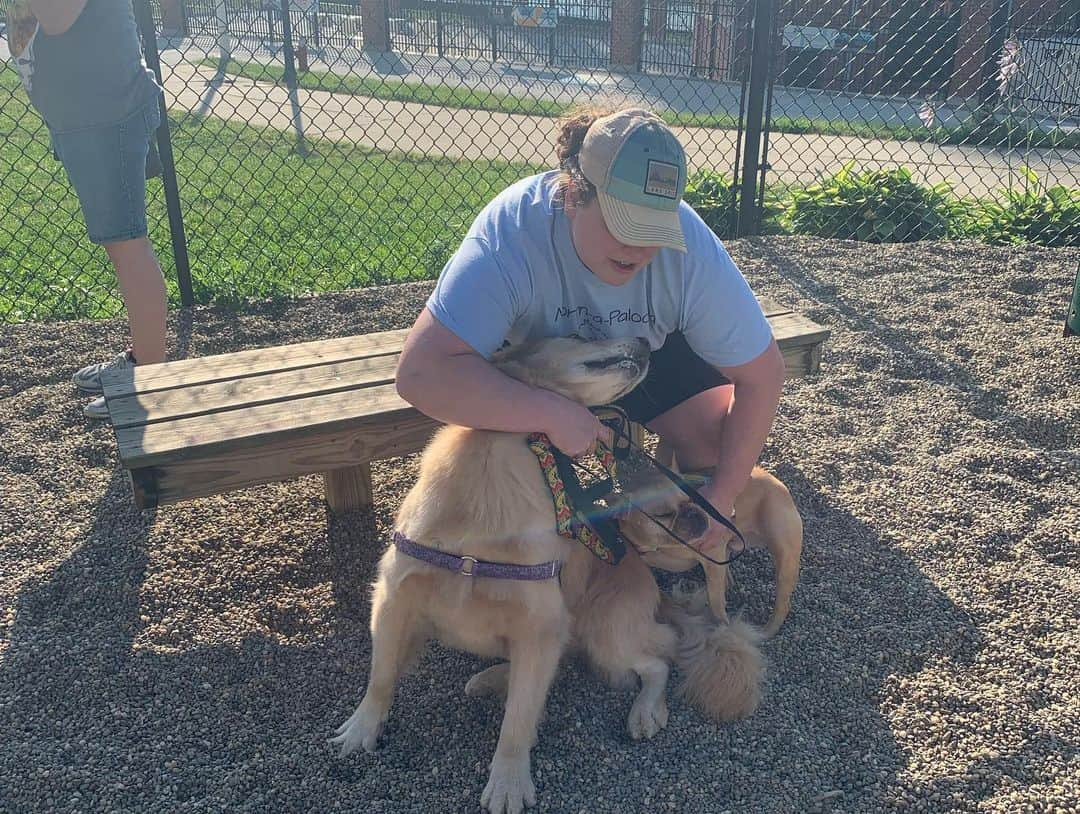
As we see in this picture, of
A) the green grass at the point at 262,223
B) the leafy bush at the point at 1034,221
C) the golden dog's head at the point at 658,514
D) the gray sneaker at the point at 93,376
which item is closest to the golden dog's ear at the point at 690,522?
the golden dog's head at the point at 658,514

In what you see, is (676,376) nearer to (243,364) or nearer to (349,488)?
(349,488)

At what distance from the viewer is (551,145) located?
31.6 feet

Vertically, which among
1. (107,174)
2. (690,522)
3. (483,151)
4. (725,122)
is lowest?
(725,122)

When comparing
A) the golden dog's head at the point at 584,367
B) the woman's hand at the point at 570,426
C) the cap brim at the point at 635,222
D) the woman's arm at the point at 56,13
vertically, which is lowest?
the woman's hand at the point at 570,426

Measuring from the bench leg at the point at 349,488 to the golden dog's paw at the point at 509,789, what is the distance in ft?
4.00

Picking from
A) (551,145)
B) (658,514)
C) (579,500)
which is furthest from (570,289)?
(551,145)

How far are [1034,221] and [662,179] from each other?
212 inches

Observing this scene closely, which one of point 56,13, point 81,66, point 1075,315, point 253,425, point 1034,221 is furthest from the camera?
point 1034,221

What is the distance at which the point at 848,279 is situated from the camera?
5574 mm

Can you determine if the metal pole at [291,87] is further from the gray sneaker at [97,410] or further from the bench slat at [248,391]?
the bench slat at [248,391]

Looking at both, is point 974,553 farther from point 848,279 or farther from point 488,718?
point 848,279

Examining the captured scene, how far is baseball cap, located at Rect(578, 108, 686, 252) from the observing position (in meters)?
2.03

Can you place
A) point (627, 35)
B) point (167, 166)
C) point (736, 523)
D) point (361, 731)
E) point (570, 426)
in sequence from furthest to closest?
1. point (627, 35)
2. point (167, 166)
3. point (736, 523)
4. point (361, 731)
5. point (570, 426)

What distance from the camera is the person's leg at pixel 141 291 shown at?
360 cm
